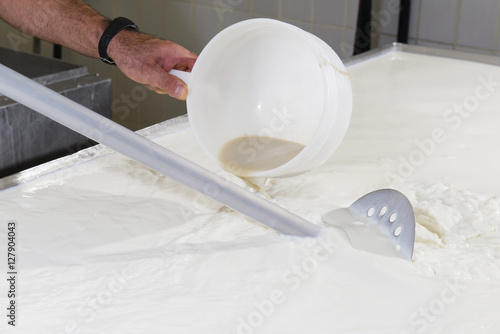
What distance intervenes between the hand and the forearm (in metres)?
0.11

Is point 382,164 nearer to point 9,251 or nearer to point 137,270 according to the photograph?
point 137,270

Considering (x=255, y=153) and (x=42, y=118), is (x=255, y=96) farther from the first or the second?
(x=42, y=118)

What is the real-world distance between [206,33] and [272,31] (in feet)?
5.80

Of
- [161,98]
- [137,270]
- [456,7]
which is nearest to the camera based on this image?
[137,270]

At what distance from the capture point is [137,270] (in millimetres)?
846

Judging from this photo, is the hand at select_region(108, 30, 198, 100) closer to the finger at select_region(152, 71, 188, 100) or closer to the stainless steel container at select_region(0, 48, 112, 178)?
the finger at select_region(152, 71, 188, 100)

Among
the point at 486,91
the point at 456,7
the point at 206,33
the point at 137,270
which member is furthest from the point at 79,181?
the point at 206,33

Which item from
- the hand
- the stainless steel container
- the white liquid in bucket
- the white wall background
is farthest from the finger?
the white wall background

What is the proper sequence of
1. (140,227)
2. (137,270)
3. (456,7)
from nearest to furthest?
(137,270)
(140,227)
(456,7)

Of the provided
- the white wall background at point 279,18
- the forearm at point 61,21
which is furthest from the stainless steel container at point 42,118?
the white wall background at point 279,18

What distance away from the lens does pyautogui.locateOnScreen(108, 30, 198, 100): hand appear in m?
1.09

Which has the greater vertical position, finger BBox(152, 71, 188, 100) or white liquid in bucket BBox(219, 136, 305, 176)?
finger BBox(152, 71, 188, 100)

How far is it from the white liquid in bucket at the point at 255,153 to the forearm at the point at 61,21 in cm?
44

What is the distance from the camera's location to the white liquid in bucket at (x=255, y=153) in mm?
1018
